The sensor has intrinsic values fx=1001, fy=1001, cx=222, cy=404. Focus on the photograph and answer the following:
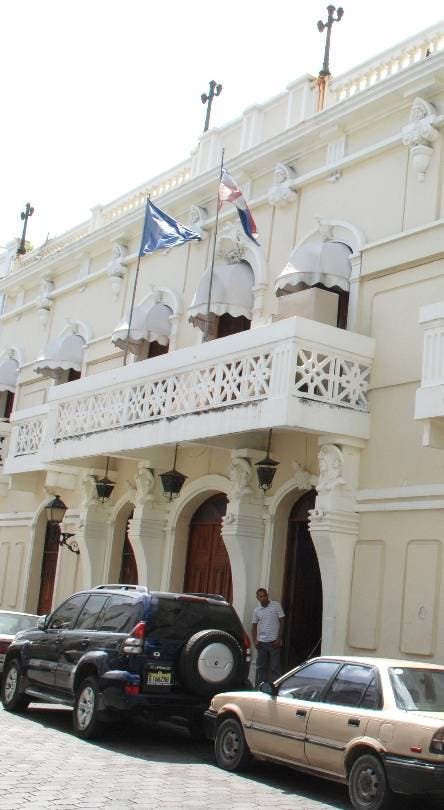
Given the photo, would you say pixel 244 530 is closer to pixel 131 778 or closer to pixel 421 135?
pixel 421 135

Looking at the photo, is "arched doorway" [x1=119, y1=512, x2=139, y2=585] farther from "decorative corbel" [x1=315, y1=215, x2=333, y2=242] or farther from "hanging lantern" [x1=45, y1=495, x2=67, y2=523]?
"decorative corbel" [x1=315, y1=215, x2=333, y2=242]

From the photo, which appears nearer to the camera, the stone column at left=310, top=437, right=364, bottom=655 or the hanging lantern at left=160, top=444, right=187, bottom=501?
the stone column at left=310, top=437, right=364, bottom=655

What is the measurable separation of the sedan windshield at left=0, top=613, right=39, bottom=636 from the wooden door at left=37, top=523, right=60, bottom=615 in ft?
19.8

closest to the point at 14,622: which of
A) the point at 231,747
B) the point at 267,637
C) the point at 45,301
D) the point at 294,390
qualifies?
the point at 267,637

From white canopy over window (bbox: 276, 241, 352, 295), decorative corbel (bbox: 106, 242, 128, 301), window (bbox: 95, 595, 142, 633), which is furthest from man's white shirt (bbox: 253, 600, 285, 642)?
decorative corbel (bbox: 106, 242, 128, 301)

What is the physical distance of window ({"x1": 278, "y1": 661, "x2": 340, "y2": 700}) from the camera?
9109mm

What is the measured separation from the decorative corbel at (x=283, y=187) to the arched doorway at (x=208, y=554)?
516 centimetres

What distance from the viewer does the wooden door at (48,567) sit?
2217 cm

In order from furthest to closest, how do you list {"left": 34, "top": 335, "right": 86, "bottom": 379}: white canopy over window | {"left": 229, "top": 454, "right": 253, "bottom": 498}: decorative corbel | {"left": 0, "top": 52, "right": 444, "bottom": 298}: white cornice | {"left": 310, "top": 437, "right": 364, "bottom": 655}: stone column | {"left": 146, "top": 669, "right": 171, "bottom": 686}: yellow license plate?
{"left": 34, "top": 335, "right": 86, "bottom": 379}: white canopy over window → {"left": 229, "top": 454, "right": 253, "bottom": 498}: decorative corbel → {"left": 0, "top": 52, "right": 444, "bottom": 298}: white cornice → {"left": 310, "top": 437, "right": 364, "bottom": 655}: stone column → {"left": 146, "top": 669, "right": 171, "bottom": 686}: yellow license plate

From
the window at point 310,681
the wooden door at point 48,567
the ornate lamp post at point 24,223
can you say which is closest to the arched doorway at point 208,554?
the wooden door at point 48,567

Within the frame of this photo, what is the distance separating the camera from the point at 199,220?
18828 mm

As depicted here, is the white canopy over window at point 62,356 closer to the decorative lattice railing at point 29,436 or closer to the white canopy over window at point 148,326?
the decorative lattice railing at point 29,436

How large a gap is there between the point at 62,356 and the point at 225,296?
6.27 meters

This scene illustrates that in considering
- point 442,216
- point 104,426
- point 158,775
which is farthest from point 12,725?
point 442,216
